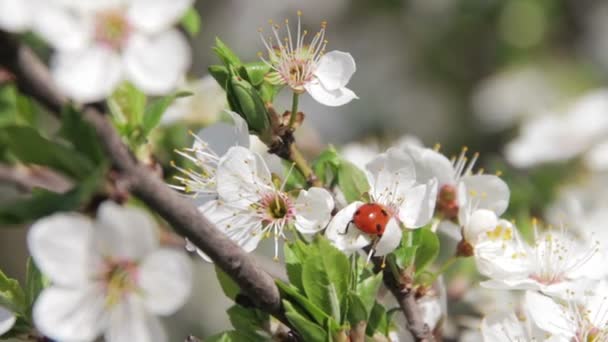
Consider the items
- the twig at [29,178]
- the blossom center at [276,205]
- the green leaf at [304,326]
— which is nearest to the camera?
the green leaf at [304,326]

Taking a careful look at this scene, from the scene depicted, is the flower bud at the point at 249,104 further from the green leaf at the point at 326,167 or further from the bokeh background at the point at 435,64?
the bokeh background at the point at 435,64

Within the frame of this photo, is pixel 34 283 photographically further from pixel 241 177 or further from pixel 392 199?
pixel 392 199

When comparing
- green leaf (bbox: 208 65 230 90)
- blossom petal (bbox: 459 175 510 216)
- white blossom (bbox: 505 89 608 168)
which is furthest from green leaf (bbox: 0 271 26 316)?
white blossom (bbox: 505 89 608 168)

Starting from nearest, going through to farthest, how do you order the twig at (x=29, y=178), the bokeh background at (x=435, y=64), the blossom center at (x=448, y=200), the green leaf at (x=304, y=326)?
the green leaf at (x=304, y=326) → the blossom center at (x=448, y=200) → the twig at (x=29, y=178) → the bokeh background at (x=435, y=64)

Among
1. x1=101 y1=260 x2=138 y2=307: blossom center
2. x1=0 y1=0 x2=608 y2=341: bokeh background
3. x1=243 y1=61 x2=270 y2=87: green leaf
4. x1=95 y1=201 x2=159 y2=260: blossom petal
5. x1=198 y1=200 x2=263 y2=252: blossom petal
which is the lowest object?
x1=0 y1=0 x2=608 y2=341: bokeh background

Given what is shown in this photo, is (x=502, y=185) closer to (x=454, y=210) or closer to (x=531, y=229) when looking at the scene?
(x=454, y=210)

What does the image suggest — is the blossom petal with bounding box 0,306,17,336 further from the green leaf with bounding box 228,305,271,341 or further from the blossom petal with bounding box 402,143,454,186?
the blossom petal with bounding box 402,143,454,186

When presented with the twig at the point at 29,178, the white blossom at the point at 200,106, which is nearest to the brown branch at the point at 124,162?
the twig at the point at 29,178
